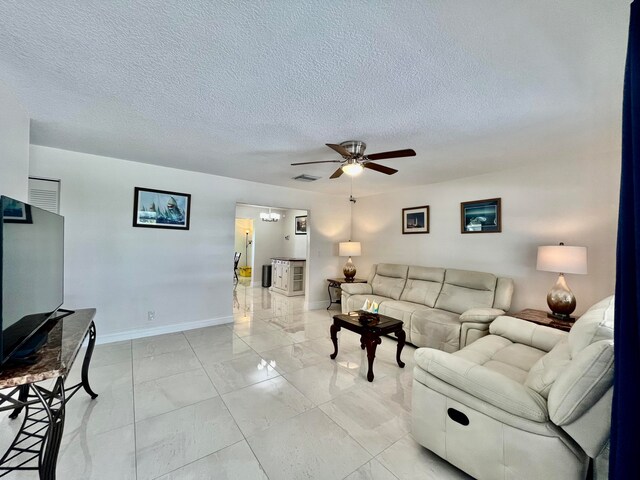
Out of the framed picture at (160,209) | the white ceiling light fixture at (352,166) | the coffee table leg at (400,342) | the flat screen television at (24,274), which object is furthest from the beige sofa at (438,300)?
the flat screen television at (24,274)

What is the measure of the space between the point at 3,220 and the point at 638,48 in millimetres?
2565

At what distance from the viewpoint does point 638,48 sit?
2.86 feet

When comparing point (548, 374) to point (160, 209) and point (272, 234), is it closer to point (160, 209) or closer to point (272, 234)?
point (160, 209)

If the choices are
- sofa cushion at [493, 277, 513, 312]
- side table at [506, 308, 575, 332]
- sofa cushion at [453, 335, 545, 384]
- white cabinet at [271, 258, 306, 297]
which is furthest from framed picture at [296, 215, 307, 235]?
sofa cushion at [453, 335, 545, 384]

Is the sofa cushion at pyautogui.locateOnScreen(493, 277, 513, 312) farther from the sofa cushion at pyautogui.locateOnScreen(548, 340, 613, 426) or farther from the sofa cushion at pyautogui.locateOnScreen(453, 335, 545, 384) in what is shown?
the sofa cushion at pyautogui.locateOnScreen(548, 340, 613, 426)

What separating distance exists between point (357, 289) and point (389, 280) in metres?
0.60

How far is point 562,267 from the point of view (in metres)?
2.70

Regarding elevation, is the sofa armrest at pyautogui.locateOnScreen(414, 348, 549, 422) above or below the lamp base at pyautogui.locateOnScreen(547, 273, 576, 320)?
below

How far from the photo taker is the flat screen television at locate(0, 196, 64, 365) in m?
1.18

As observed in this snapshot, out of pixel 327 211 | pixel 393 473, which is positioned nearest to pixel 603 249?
pixel 393 473

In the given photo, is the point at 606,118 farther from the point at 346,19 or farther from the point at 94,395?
the point at 94,395

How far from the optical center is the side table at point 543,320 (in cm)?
255

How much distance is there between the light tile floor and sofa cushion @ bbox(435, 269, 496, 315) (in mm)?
938

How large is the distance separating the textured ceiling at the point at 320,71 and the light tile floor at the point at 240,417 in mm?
2439
